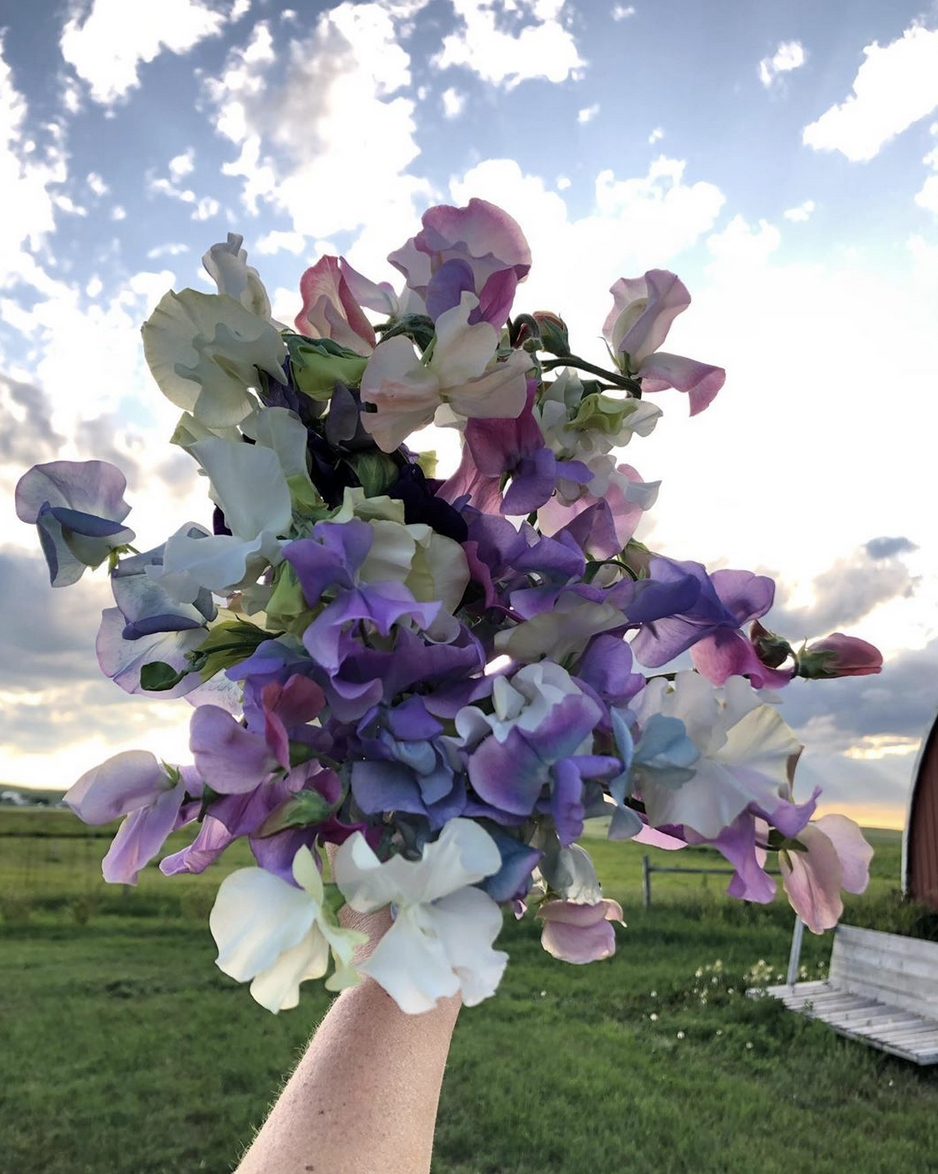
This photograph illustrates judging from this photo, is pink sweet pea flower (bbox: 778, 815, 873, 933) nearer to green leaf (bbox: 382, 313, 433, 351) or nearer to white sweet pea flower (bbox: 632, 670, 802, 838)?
white sweet pea flower (bbox: 632, 670, 802, 838)

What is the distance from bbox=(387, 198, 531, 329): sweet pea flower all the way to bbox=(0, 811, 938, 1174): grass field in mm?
3527

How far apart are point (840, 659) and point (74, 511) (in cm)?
49

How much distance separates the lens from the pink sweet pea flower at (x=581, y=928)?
1.99ft

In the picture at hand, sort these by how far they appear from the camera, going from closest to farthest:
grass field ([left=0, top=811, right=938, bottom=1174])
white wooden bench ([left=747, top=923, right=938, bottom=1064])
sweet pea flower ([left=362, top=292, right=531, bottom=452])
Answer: sweet pea flower ([left=362, top=292, right=531, bottom=452]) → grass field ([left=0, top=811, right=938, bottom=1174]) → white wooden bench ([left=747, top=923, right=938, bottom=1064])

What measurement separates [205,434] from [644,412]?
0.98ft

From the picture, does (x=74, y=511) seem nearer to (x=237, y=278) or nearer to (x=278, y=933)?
(x=237, y=278)

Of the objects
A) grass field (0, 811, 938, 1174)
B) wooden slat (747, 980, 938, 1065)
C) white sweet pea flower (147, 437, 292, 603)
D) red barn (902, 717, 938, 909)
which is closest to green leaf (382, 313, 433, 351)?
white sweet pea flower (147, 437, 292, 603)

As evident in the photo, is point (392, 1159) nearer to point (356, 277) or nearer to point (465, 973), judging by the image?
point (465, 973)

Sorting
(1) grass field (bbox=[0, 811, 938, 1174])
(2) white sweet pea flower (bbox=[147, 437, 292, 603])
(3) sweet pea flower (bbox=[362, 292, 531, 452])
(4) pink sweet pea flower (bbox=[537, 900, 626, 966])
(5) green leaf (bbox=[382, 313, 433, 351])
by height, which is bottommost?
(1) grass field (bbox=[0, 811, 938, 1174])

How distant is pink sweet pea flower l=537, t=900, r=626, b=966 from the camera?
607 mm

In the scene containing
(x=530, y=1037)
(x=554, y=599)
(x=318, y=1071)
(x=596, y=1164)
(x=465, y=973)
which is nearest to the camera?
(x=465, y=973)

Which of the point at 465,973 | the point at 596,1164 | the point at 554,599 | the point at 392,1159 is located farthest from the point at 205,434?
the point at 596,1164

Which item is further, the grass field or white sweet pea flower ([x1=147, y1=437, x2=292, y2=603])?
the grass field

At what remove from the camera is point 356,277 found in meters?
0.69
